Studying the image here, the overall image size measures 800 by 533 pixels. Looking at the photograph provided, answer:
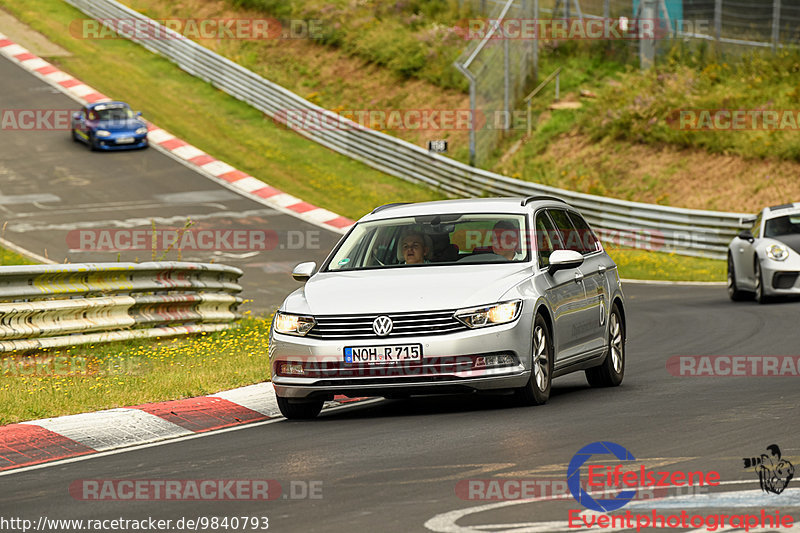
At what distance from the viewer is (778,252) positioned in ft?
63.5

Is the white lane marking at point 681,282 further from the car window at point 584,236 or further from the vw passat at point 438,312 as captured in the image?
the vw passat at point 438,312

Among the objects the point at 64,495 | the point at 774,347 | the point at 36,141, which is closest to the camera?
the point at 64,495

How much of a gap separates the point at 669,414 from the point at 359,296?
2306 mm

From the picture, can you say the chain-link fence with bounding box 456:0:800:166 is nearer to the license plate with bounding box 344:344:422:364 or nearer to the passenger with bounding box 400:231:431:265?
the passenger with bounding box 400:231:431:265

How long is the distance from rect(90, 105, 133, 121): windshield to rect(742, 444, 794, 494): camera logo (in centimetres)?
3045

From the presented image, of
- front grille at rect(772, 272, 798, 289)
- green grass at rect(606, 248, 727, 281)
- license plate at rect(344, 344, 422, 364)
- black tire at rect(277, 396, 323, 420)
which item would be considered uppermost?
license plate at rect(344, 344, 422, 364)

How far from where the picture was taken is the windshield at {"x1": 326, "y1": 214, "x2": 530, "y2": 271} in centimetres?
1066

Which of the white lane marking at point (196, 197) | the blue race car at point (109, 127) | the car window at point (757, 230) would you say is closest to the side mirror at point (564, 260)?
the car window at point (757, 230)

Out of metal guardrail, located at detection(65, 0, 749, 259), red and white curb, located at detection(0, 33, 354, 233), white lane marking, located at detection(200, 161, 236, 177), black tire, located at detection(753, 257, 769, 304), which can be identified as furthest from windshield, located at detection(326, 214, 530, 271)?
white lane marking, located at detection(200, 161, 236, 177)

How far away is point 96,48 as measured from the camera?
46500 millimetres

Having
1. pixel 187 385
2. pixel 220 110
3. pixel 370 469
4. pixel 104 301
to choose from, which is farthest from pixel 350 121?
pixel 370 469

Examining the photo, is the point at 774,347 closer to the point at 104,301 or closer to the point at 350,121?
the point at 104,301

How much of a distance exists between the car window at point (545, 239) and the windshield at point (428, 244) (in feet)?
0.51

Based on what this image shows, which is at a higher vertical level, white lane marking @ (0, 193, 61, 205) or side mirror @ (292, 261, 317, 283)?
side mirror @ (292, 261, 317, 283)
